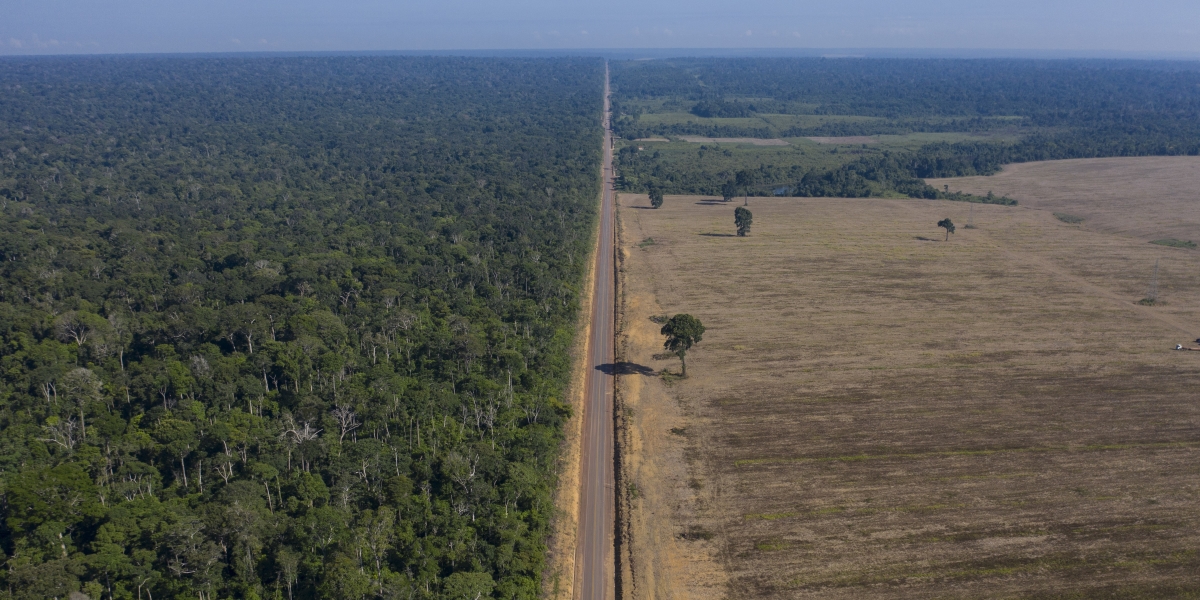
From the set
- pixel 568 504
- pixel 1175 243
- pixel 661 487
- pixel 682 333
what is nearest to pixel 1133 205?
pixel 1175 243

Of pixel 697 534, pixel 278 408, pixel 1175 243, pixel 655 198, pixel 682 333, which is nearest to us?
pixel 697 534

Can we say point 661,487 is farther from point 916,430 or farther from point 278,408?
point 278,408

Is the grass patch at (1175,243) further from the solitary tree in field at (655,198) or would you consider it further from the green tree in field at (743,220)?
the solitary tree in field at (655,198)

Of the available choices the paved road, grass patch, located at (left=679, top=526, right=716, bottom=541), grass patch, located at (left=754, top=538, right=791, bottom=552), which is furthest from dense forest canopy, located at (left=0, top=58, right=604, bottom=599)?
grass patch, located at (left=754, top=538, right=791, bottom=552)

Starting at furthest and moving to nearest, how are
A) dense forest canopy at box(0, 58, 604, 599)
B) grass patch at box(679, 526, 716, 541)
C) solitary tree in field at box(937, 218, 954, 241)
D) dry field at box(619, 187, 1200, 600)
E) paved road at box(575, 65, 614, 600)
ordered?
solitary tree in field at box(937, 218, 954, 241)
grass patch at box(679, 526, 716, 541)
paved road at box(575, 65, 614, 600)
dry field at box(619, 187, 1200, 600)
dense forest canopy at box(0, 58, 604, 599)

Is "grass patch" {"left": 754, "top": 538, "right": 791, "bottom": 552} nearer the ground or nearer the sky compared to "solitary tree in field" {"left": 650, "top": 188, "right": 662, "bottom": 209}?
nearer the ground

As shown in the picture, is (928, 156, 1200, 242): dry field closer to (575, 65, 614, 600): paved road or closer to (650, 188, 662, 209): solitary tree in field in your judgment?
(650, 188, 662, 209): solitary tree in field

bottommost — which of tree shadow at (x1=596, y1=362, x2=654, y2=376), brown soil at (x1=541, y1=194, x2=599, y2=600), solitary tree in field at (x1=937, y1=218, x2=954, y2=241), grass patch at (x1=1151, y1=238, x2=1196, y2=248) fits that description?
brown soil at (x1=541, y1=194, x2=599, y2=600)

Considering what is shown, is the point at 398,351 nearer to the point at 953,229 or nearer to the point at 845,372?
the point at 845,372
